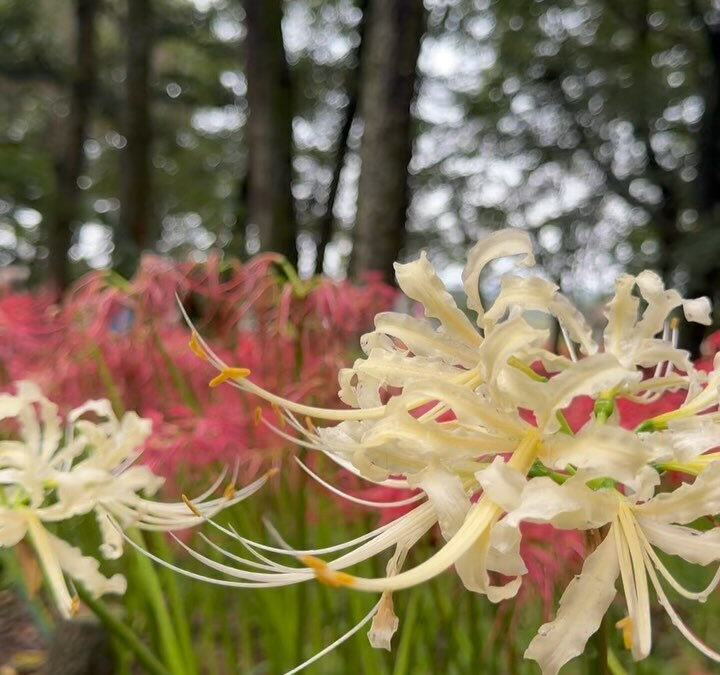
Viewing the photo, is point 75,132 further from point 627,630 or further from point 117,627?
point 627,630

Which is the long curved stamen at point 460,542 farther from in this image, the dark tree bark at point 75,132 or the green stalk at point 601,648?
the dark tree bark at point 75,132

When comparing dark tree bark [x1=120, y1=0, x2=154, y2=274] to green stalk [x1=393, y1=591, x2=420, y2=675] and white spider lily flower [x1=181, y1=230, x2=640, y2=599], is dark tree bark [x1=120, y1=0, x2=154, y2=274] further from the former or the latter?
white spider lily flower [x1=181, y1=230, x2=640, y2=599]

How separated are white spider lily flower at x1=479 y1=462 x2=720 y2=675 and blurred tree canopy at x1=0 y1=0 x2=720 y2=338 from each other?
2.30 m

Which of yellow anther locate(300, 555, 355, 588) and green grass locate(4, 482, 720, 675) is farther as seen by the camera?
green grass locate(4, 482, 720, 675)

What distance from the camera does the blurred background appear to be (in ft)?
4.62

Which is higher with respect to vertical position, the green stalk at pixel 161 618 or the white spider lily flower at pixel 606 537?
the white spider lily flower at pixel 606 537

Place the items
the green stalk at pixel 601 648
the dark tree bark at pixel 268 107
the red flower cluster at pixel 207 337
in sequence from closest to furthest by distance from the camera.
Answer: the green stalk at pixel 601 648 < the red flower cluster at pixel 207 337 < the dark tree bark at pixel 268 107

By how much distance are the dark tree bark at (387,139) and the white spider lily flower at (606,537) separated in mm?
2182

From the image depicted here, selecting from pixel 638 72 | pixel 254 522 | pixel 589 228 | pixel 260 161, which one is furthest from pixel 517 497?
pixel 589 228

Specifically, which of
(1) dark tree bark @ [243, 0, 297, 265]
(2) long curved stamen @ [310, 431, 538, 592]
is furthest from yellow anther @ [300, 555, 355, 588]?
(1) dark tree bark @ [243, 0, 297, 265]

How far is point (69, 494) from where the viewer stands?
0.69 metres

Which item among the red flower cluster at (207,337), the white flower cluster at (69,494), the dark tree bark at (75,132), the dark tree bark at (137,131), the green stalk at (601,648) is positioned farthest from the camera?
the dark tree bark at (75,132)

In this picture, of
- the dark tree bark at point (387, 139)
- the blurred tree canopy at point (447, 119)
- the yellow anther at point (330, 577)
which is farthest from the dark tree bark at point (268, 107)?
the yellow anther at point (330, 577)

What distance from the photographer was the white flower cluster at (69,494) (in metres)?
0.69
